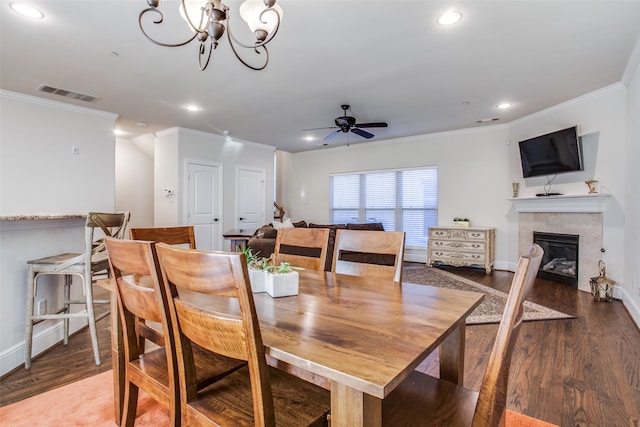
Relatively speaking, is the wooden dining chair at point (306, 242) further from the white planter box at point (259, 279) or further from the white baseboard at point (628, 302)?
the white baseboard at point (628, 302)

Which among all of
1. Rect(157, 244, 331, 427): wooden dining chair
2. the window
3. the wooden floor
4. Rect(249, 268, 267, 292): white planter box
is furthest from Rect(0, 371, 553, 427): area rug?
→ the window

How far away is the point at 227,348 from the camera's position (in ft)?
2.81

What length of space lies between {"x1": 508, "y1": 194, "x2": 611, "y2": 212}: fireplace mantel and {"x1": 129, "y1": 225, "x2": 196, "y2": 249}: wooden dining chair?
16.1ft

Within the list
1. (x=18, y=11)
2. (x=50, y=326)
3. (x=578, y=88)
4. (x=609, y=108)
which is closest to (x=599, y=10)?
(x=578, y=88)

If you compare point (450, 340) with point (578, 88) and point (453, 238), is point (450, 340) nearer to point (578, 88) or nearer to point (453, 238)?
point (578, 88)

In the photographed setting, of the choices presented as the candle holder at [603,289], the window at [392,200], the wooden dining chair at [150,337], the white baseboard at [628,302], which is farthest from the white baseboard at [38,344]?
the candle holder at [603,289]

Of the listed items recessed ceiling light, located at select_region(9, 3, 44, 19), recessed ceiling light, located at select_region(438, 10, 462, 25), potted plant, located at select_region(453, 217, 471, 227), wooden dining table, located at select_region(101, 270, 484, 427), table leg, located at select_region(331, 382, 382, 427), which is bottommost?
table leg, located at select_region(331, 382, 382, 427)

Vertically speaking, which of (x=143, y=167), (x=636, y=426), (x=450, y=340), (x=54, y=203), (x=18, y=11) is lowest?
(x=636, y=426)

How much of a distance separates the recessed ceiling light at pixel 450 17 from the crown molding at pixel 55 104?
195 inches

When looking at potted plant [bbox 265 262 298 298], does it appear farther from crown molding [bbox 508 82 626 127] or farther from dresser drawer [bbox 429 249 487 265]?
dresser drawer [bbox 429 249 487 265]

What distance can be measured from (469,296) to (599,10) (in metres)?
2.72

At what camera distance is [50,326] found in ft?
8.54

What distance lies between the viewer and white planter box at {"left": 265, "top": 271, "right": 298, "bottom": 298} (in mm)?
1241

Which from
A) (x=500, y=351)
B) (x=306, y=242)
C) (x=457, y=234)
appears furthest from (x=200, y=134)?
(x=500, y=351)
